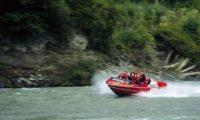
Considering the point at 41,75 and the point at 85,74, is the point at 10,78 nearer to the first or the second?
the point at 41,75

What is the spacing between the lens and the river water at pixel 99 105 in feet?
85.4

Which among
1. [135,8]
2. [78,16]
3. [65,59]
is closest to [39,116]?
[65,59]

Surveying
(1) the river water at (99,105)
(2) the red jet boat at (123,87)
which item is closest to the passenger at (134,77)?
(2) the red jet boat at (123,87)

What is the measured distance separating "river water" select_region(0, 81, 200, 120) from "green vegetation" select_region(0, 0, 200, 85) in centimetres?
913

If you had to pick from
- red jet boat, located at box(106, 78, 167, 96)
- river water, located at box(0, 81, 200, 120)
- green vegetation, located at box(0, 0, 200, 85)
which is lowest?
river water, located at box(0, 81, 200, 120)

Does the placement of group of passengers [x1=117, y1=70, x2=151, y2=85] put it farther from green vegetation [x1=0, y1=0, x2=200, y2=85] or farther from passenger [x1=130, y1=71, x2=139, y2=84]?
green vegetation [x1=0, y1=0, x2=200, y2=85]

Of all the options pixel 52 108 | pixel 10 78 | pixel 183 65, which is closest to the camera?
pixel 52 108

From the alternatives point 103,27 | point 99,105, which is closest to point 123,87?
point 99,105

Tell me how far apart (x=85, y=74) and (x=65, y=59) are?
8.29 ft

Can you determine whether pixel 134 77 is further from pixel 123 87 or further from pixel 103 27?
pixel 103 27

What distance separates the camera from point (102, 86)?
132ft

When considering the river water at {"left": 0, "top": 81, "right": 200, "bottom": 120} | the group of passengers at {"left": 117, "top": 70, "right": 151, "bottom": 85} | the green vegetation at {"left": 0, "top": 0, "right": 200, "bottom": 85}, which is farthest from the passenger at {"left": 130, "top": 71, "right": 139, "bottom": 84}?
the green vegetation at {"left": 0, "top": 0, "right": 200, "bottom": 85}

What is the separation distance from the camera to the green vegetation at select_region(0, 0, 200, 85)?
46344mm

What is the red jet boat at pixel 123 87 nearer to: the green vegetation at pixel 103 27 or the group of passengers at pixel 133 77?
the group of passengers at pixel 133 77
